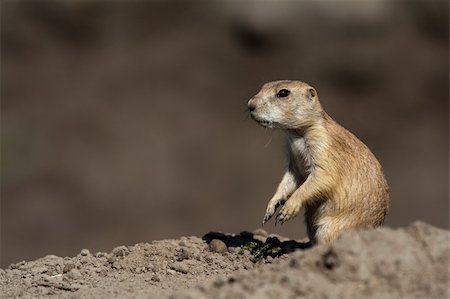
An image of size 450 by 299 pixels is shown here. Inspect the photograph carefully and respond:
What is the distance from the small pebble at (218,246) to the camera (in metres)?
8.36

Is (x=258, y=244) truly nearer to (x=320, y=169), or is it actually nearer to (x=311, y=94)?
(x=320, y=169)

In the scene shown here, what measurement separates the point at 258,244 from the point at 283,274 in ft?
9.74

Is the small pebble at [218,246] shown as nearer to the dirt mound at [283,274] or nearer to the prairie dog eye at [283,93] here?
the dirt mound at [283,274]

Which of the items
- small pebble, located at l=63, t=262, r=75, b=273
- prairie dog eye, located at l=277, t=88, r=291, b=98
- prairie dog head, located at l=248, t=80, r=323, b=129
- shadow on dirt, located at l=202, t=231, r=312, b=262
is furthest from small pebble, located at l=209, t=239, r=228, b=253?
prairie dog eye, located at l=277, t=88, r=291, b=98

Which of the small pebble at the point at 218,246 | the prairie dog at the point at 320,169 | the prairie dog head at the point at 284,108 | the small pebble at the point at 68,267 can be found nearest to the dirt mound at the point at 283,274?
the small pebble at the point at 68,267

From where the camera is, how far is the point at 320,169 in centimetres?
796

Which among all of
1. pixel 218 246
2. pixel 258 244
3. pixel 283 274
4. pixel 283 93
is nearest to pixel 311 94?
pixel 283 93

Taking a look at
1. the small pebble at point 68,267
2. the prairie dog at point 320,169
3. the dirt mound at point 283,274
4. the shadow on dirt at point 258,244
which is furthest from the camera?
the shadow on dirt at point 258,244

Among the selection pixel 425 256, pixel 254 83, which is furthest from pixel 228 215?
pixel 425 256

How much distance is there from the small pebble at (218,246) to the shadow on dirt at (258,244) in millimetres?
152

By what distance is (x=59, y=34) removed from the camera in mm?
19453

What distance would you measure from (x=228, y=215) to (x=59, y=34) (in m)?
5.88

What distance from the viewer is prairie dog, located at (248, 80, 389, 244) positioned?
7840 millimetres

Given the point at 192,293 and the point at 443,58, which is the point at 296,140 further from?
the point at 443,58
